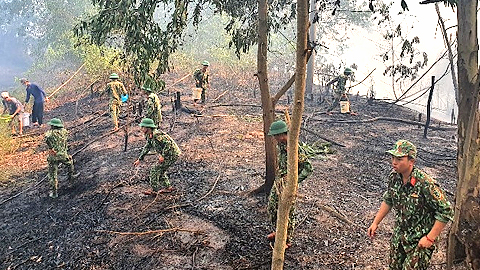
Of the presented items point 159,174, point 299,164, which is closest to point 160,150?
point 159,174

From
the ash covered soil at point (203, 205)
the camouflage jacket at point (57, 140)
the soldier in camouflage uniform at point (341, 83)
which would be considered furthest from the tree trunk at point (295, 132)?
the soldier in camouflage uniform at point (341, 83)

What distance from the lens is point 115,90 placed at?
10.4 meters

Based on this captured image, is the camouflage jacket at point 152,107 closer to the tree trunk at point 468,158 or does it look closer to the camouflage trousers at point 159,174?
the camouflage trousers at point 159,174

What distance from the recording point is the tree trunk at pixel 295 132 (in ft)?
8.25

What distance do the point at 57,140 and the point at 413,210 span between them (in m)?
6.31

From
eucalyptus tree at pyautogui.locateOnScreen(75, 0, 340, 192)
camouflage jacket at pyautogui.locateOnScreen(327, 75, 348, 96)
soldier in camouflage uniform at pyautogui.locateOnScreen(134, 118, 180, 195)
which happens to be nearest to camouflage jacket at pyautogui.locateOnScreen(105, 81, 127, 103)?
soldier in camouflage uniform at pyautogui.locateOnScreen(134, 118, 180, 195)

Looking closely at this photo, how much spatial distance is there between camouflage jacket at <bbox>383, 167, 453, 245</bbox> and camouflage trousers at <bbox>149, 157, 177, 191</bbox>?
395cm

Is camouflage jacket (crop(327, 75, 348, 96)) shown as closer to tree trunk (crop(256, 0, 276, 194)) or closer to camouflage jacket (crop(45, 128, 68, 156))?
tree trunk (crop(256, 0, 276, 194))

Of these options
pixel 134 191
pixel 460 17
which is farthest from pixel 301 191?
pixel 460 17

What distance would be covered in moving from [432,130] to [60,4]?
822 inches

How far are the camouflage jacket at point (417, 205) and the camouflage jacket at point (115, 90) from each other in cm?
833

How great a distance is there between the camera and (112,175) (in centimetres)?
795

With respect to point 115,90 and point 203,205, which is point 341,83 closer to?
point 115,90

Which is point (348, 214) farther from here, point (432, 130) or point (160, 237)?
point (432, 130)
